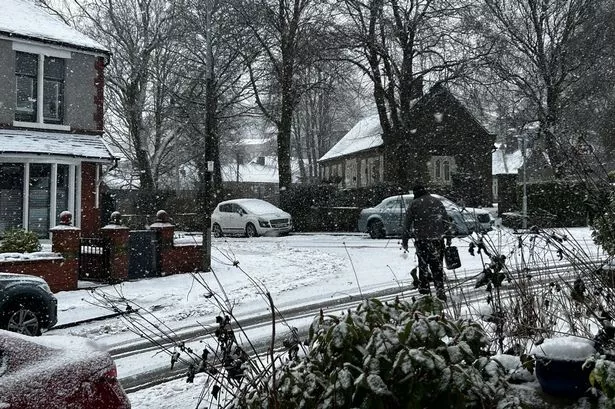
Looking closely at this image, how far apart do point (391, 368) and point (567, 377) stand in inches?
41.2

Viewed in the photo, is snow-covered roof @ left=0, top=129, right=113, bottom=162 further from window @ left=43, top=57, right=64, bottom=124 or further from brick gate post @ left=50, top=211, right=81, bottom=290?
brick gate post @ left=50, top=211, right=81, bottom=290

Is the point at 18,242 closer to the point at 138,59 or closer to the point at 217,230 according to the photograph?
the point at 217,230

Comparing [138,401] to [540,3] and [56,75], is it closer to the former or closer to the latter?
[56,75]

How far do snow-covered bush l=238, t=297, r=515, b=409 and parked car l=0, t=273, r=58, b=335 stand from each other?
6.28 metres

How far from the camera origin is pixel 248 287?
12.8m

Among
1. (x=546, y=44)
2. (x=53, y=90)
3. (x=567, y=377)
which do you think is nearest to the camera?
(x=567, y=377)

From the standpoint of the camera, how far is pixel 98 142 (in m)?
21.0

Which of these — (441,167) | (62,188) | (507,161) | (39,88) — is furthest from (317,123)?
(62,188)

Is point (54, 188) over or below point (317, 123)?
below

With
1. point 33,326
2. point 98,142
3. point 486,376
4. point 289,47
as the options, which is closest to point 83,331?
point 33,326

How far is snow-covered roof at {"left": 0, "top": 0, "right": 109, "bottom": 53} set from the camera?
19.4 meters

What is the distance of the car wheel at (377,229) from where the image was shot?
23.8m

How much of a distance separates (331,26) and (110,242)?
18298 mm

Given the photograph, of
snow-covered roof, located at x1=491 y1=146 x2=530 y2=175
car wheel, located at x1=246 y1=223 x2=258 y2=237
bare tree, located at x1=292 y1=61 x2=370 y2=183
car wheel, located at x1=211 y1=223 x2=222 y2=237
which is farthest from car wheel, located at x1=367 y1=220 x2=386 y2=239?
snow-covered roof, located at x1=491 y1=146 x2=530 y2=175
